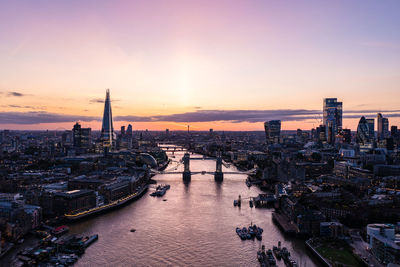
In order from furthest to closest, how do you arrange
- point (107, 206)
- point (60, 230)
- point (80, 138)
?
point (80, 138)
point (107, 206)
point (60, 230)

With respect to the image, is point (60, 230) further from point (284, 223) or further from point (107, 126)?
point (107, 126)

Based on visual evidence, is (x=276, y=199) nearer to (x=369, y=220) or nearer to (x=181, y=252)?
(x=369, y=220)

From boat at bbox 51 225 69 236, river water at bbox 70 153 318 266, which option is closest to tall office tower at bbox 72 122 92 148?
river water at bbox 70 153 318 266

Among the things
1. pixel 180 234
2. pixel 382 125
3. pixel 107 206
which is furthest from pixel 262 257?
pixel 382 125

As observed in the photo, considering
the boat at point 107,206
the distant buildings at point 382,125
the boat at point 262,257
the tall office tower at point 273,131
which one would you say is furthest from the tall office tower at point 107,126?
the distant buildings at point 382,125

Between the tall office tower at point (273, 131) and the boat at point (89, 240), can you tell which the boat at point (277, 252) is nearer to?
the boat at point (89, 240)

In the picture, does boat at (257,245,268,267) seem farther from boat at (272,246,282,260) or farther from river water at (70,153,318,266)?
boat at (272,246,282,260)

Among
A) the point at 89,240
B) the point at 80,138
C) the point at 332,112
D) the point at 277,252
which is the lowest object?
the point at 277,252

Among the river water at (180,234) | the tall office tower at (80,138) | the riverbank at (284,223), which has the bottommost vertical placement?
the river water at (180,234)

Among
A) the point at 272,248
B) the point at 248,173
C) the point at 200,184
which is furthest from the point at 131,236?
the point at 248,173
